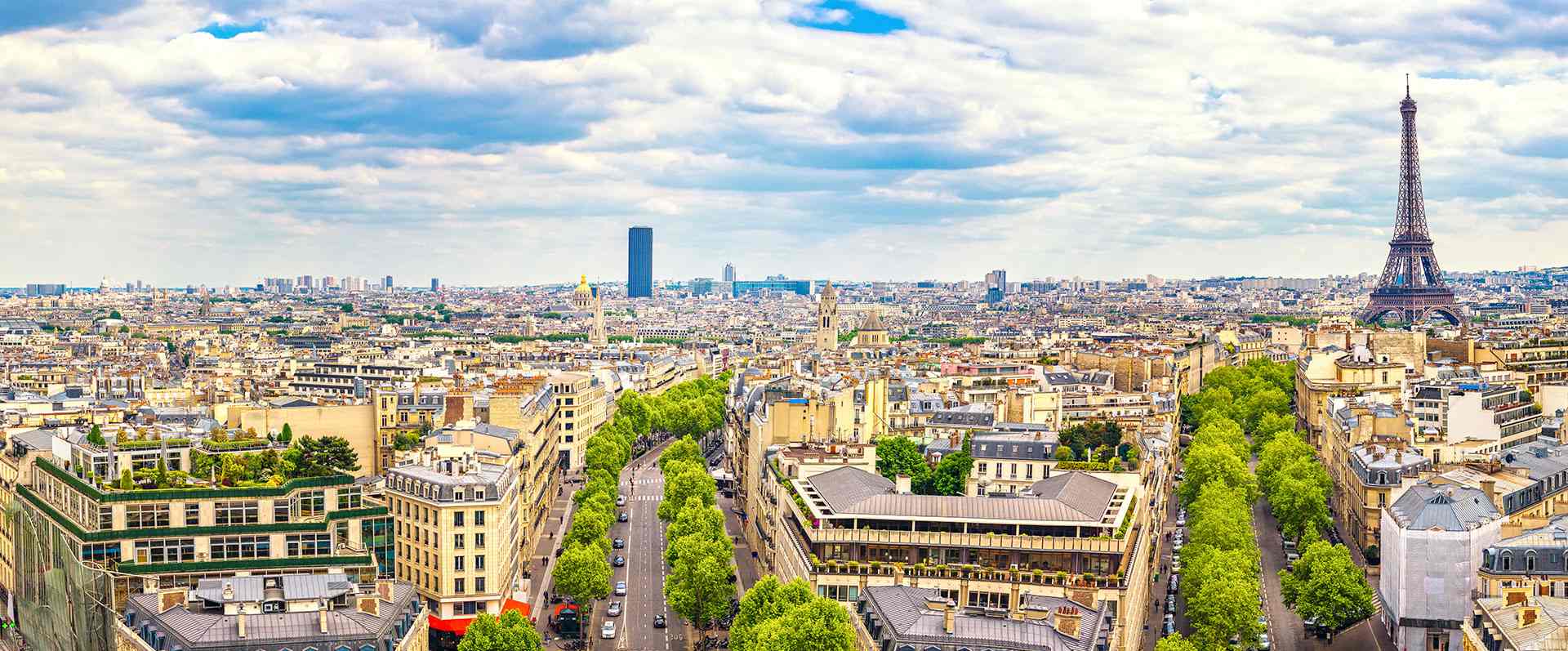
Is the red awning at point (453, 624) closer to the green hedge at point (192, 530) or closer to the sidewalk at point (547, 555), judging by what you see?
the sidewalk at point (547, 555)

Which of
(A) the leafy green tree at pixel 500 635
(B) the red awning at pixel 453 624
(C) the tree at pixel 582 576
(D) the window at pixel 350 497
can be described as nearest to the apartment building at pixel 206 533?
(D) the window at pixel 350 497

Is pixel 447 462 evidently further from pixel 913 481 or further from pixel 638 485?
pixel 638 485

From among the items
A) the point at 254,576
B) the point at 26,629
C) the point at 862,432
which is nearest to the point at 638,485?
the point at 862,432

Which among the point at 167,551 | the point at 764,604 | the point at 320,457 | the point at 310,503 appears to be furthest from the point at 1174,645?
the point at 320,457

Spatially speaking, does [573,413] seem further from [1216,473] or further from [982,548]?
[982,548]

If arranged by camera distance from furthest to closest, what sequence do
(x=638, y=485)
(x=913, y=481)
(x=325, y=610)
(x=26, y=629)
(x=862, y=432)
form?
(x=638, y=485)
(x=862, y=432)
(x=913, y=481)
(x=26, y=629)
(x=325, y=610)

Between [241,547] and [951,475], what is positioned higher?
[241,547]
